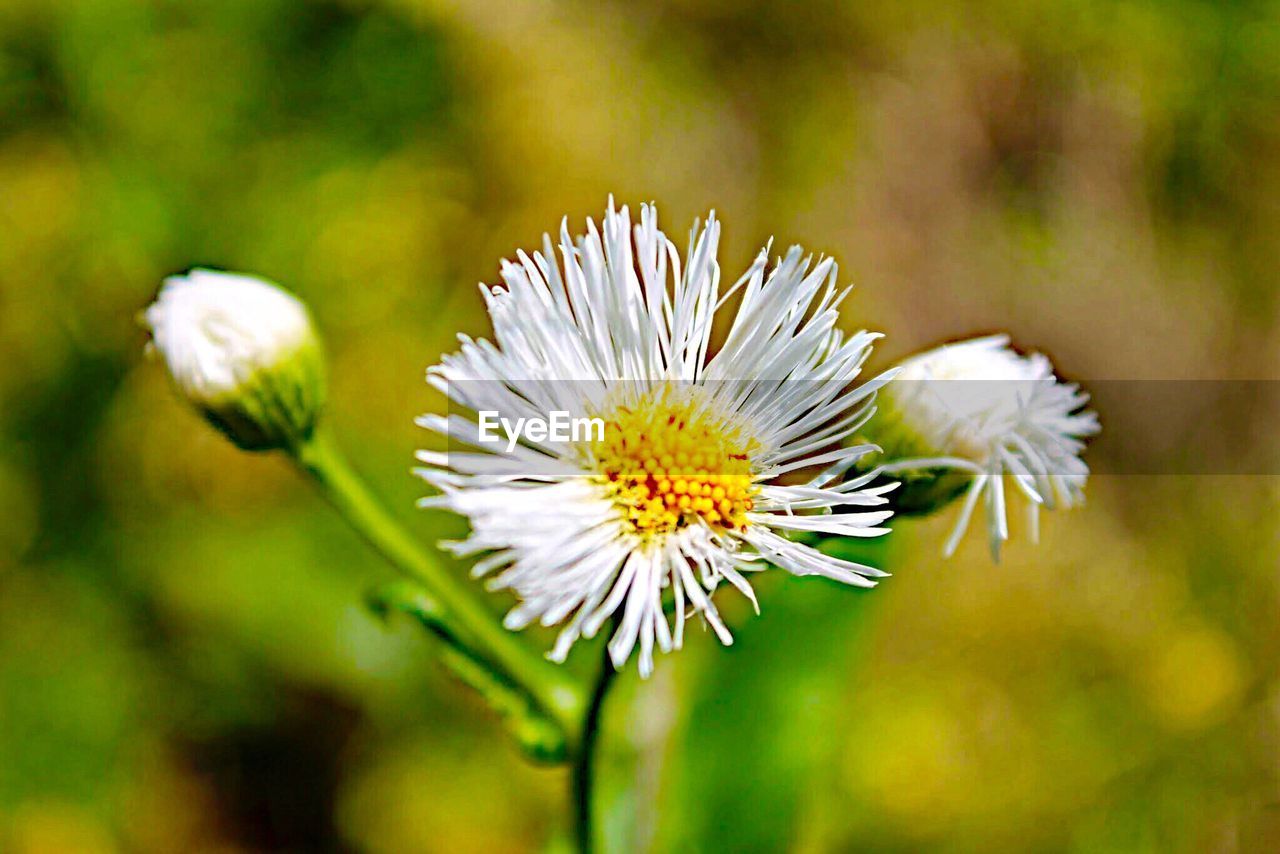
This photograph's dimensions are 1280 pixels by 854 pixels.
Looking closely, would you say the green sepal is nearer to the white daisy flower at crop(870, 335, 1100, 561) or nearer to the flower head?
the flower head

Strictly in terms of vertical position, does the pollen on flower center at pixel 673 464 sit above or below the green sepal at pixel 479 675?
above

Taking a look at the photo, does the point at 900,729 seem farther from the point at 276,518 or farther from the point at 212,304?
the point at 212,304

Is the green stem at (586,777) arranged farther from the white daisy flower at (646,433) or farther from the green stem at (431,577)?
the white daisy flower at (646,433)

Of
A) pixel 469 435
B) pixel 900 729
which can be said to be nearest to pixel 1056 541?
pixel 900 729

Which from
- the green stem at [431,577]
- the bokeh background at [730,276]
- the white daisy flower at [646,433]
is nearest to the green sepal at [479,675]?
the green stem at [431,577]

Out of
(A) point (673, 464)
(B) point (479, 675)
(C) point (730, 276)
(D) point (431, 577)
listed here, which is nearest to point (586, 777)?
(B) point (479, 675)

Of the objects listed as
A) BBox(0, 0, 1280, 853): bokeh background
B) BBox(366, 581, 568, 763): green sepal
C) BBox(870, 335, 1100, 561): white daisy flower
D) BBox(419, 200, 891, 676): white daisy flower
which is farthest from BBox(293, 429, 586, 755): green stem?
BBox(870, 335, 1100, 561): white daisy flower
